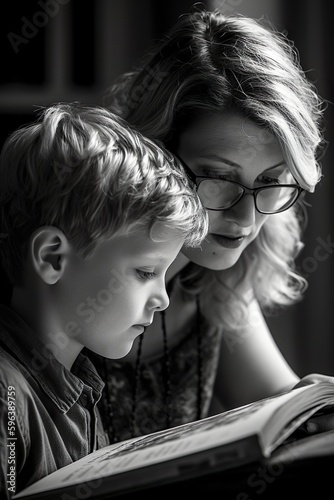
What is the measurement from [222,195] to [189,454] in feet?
1.64

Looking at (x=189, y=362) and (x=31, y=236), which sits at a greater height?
(x=31, y=236)

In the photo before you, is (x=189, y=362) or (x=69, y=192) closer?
(x=69, y=192)

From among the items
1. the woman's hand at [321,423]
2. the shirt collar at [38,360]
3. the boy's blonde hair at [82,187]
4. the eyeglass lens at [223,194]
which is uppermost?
the boy's blonde hair at [82,187]

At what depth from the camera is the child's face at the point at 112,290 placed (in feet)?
2.81

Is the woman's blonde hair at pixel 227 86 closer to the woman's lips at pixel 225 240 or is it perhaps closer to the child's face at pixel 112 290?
the woman's lips at pixel 225 240

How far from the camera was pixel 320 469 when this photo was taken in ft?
2.22

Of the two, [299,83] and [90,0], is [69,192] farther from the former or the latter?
[90,0]

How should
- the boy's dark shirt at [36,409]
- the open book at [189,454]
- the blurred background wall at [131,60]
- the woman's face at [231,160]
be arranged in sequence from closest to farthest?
the open book at [189,454] < the boy's dark shirt at [36,409] < the woman's face at [231,160] < the blurred background wall at [131,60]

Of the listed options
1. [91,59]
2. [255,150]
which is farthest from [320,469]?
[91,59]

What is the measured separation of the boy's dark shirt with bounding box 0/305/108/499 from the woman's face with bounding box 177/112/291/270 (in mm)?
330

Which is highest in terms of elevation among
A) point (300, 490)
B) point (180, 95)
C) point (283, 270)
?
point (180, 95)

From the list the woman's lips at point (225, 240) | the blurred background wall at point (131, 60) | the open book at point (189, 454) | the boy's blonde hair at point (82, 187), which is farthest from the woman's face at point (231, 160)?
the blurred background wall at point (131, 60)

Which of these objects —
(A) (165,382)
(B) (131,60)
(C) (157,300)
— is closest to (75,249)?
(C) (157,300)

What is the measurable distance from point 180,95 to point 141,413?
60 cm
